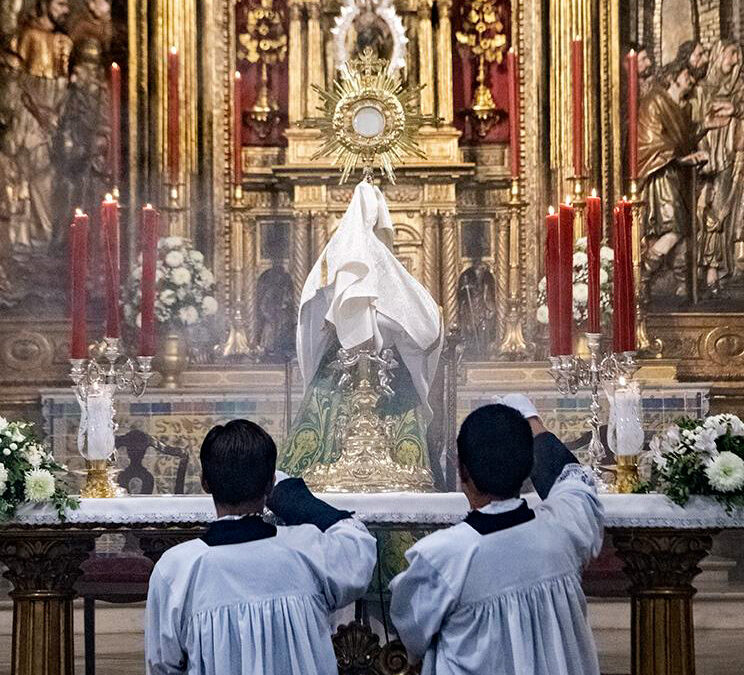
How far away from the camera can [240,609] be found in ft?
11.1

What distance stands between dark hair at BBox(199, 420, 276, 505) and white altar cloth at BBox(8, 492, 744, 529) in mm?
1181

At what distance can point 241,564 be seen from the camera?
11.1 feet

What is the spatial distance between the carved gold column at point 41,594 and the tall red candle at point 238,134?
5437 mm

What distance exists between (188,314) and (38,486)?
441 cm

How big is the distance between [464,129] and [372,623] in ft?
16.2

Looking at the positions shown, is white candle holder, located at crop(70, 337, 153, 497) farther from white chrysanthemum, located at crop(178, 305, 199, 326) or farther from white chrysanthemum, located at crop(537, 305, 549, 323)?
white chrysanthemum, located at crop(537, 305, 549, 323)

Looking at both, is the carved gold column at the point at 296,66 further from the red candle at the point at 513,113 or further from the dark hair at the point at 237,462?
the dark hair at the point at 237,462

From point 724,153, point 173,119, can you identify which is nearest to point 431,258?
point 173,119

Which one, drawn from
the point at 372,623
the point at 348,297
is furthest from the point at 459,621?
the point at 372,623

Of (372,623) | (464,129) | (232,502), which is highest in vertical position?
(464,129)

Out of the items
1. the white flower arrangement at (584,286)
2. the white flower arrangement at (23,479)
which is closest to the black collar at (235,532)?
the white flower arrangement at (23,479)

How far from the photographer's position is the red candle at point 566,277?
4895mm

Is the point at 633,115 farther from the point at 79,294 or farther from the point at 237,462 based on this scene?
the point at 237,462

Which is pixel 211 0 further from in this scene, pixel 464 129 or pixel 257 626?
pixel 257 626
